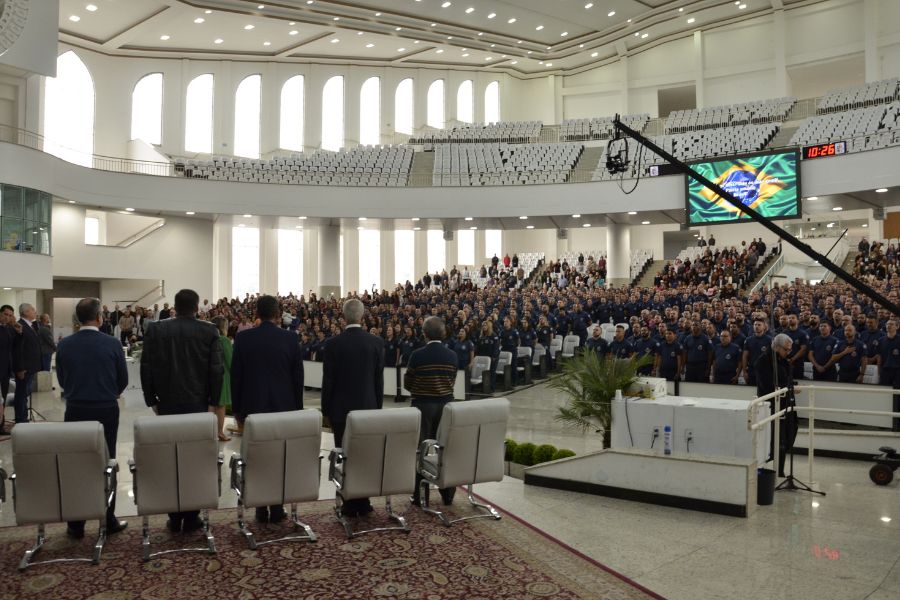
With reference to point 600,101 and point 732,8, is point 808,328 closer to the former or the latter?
point 732,8

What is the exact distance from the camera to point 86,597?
12.5ft

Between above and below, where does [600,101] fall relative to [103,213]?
above

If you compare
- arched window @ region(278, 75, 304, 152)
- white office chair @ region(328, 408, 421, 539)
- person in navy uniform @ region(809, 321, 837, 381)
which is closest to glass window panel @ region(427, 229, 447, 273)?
arched window @ region(278, 75, 304, 152)

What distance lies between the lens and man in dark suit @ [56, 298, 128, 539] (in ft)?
15.9

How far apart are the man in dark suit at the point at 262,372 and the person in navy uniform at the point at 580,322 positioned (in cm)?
1102

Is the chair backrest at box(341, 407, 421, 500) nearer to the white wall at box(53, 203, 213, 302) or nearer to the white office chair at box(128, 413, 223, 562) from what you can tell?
the white office chair at box(128, 413, 223, 562)

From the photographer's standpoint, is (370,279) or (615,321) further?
(370,279)

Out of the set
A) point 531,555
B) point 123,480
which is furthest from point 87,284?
point 531,555

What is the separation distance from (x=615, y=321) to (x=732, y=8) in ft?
71.8

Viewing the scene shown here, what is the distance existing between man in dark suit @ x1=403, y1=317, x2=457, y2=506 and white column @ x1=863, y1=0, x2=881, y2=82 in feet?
99.3

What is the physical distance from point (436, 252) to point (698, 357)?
1103 inches

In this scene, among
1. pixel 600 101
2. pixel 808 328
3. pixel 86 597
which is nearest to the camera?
pixel 86 597

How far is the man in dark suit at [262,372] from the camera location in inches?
204

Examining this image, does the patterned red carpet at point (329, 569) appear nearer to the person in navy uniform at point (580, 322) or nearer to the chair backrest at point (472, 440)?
the chair backrest at point (472, 440)
